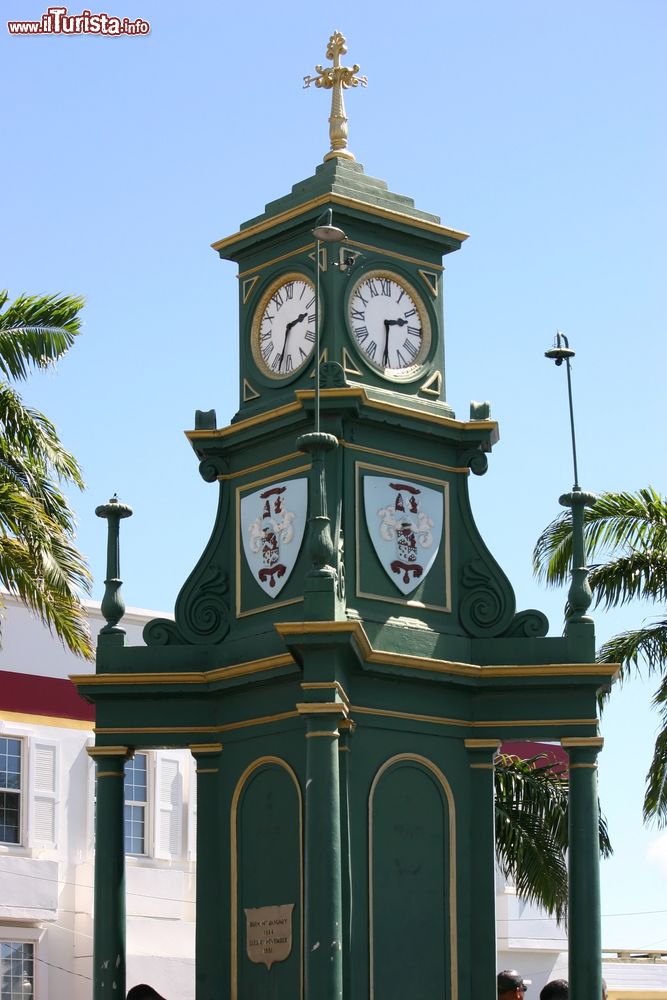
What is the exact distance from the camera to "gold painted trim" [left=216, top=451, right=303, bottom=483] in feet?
68.5

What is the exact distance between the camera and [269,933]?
19828 millimetres

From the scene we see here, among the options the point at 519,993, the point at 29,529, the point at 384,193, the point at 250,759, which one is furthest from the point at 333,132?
the point at 519,993

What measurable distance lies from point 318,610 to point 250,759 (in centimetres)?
242

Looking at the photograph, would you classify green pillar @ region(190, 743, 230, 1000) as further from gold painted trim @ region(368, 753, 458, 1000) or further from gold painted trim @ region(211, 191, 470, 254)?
gold painted trim @ region(211, 191, 470, 254)

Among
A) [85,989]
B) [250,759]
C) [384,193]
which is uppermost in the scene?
[384,193]

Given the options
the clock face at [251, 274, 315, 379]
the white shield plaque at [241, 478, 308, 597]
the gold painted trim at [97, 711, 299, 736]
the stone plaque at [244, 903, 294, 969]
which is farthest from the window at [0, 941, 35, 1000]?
the clock face at [251, 274, 315, 379]

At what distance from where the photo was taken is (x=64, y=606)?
23.0 metres

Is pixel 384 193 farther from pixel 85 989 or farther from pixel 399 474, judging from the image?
pixel 85 989

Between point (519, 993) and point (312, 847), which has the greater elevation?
point (312, 847)

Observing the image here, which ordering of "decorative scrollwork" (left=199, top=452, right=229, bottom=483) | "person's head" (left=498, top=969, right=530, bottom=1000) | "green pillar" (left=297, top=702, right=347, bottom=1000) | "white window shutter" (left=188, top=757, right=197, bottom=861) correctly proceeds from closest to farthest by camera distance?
"green pillar" (left=297, top=702, right=347, bottom=1000), "person's head" (left=498, top=969, right=530, bottom=1000), "decorative scrollwork" (left=199, top=452, right=229, bottom=483), "white window shutter" (left=188, top=757, right=197, bottom=861)

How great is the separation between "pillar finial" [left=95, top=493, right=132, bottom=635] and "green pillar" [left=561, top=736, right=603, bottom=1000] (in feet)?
16.0

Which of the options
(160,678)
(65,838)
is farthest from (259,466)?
(65,838)

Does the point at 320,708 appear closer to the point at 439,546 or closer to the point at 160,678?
the point at 160,678

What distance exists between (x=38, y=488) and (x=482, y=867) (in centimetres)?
692
